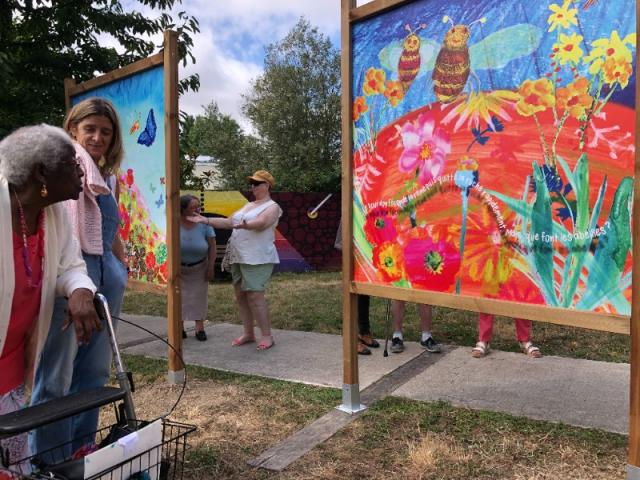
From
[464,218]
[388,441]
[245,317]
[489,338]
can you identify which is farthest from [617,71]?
[245,317]

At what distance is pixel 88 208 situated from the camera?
9.41 feet

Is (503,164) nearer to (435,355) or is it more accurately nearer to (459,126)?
(459,126)

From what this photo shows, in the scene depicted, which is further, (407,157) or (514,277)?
(407,157)

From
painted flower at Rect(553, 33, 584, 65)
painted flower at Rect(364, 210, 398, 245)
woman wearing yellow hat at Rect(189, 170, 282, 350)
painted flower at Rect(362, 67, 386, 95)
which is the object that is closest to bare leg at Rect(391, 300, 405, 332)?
woman wearing yellow hat at Rect(189, 170, 282, 350)

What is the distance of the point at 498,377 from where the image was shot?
4.48m

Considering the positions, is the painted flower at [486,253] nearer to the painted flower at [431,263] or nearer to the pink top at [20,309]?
the painted flower at [431,263]

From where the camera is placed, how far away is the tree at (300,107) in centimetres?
2972

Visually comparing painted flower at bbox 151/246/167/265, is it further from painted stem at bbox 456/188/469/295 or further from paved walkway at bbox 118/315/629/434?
painted stem at bbox 456/188/469/295

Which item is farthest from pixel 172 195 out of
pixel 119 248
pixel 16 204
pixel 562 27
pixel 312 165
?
pixel 312 165

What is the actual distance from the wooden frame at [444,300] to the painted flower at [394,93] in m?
0.31

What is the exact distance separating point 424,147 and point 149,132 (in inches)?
98.1

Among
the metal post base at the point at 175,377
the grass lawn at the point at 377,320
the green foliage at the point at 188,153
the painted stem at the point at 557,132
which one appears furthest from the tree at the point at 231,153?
the painted stem at the point at 557,132

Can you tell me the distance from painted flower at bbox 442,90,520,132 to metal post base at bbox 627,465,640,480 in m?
1.75

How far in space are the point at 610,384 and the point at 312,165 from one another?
25722 millimetres
